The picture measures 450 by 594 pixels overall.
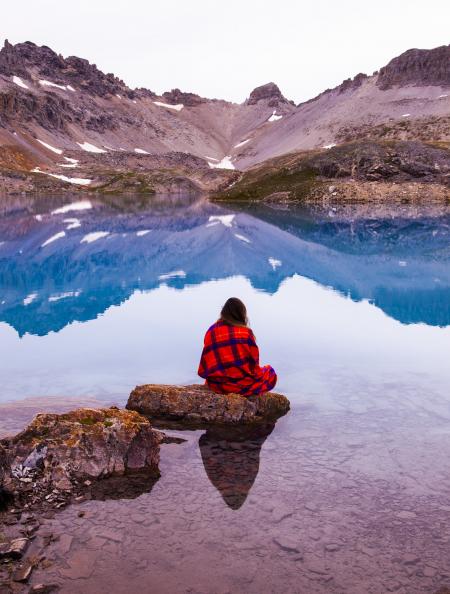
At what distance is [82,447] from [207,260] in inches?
1748

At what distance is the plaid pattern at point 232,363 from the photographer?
50.2 feet

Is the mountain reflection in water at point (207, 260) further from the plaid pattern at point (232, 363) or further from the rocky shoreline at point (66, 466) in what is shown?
the rocky shoreline at point (66, 466)

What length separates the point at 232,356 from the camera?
15.4 m

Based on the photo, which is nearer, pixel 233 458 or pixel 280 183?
pixel 233 458

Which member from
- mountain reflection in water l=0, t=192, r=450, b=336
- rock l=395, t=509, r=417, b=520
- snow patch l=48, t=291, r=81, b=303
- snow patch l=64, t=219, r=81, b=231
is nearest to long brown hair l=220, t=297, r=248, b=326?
rock l=395, t=509, r=417, b=520

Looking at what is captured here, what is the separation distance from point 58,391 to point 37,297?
1955cm

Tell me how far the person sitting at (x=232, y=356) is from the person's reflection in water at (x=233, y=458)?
125 centimetres

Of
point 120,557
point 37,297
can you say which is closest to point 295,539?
point 120,557

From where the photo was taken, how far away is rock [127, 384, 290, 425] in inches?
612

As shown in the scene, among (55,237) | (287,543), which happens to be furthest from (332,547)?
(55,237)

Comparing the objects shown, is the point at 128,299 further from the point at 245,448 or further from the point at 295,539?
the point at 295,539

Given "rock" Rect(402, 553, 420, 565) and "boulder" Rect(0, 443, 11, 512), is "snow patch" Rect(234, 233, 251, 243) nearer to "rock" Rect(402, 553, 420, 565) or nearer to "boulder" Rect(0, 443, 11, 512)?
"boulder" Rect(0, 443, 11, 512)

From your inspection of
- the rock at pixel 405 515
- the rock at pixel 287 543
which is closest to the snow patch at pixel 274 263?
the rock at pixel 405 515

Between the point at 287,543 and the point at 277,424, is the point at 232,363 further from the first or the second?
the point at 287,543
